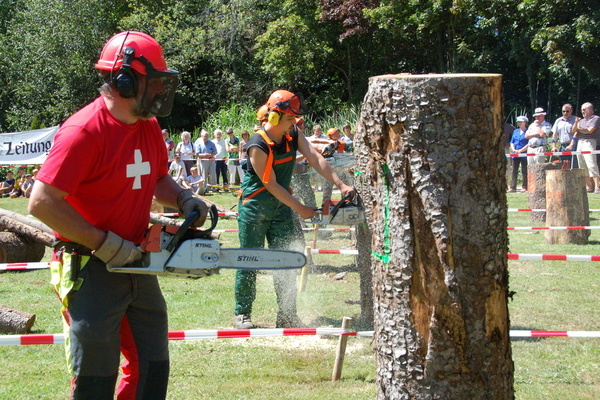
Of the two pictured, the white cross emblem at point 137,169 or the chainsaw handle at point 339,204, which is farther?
the chainsaw handle at point 339,204

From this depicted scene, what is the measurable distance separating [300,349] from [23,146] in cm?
1638

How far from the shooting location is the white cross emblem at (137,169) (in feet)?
10.3

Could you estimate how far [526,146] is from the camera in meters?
15.2

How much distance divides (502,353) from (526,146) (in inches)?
518

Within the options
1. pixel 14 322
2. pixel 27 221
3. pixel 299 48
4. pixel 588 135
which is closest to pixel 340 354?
pixel 14 322

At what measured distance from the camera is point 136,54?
305 centimetres

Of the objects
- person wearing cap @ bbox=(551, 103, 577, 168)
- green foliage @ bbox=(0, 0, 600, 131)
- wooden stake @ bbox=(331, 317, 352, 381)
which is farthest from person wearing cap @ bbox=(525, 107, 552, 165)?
wooden stake @ bbox=(331, 317, 352, 381)

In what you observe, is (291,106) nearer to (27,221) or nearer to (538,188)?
(27,221)

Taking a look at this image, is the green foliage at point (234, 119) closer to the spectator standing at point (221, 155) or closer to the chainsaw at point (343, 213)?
the spectator standing at point (221, 155)

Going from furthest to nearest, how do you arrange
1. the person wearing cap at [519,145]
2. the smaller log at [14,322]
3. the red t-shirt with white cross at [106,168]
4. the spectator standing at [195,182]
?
the spectator standing at [195,182] < the person wearing cap at [519,145] < the smaller log at [14,322] < the red t-shirt with white cross at [106,168]

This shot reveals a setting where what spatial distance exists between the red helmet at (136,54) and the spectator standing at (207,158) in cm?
1556

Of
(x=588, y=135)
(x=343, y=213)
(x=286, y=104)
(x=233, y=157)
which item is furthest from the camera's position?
(x=233, y=157)

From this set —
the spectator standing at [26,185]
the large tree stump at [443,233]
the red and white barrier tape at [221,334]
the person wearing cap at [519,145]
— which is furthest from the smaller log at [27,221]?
the spectator standing at [26,185]

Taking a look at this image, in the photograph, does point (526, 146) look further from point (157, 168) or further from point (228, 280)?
point (157, 168)
